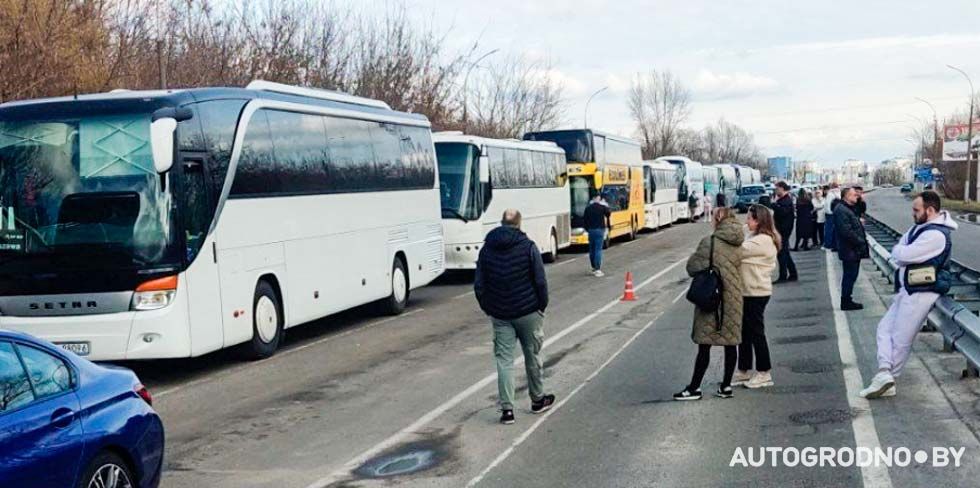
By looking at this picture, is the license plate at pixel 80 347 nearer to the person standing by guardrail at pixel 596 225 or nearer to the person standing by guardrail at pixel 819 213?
the person standing by guardrail at pixel 596 225

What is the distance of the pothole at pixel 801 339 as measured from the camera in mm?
13125

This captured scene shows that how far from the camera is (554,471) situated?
7441mm

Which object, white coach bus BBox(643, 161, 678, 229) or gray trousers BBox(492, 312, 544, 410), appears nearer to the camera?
gray trousers BBox(492, 312, 544, 410)

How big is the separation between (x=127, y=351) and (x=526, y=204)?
59.8ft

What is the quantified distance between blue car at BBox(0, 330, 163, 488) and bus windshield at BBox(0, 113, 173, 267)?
5.25m

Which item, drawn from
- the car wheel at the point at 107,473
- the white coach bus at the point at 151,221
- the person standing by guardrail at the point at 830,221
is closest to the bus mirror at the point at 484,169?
the person standing by guardrail at the point at 830,221

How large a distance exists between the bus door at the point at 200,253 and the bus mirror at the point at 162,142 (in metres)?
0.68

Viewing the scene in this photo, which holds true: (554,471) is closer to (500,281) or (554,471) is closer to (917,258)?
(500,281)

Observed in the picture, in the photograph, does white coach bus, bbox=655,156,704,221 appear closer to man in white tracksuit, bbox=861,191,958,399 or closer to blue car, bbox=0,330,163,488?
man in white tracksuit, bbox=861,191,958,399

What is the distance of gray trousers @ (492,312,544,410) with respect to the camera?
360 inches

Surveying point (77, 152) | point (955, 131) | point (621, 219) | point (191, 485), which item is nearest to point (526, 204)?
point (621, 219)

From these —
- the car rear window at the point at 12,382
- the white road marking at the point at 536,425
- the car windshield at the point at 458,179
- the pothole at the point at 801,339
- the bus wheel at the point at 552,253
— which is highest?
the car windshield at the point at 458,179

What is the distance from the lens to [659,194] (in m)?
50.5

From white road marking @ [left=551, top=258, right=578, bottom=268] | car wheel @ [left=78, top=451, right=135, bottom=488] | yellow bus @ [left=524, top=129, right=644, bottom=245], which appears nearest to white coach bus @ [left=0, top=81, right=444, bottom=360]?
car wheel @ [left=78, top=451, right=135, bottom=488]
